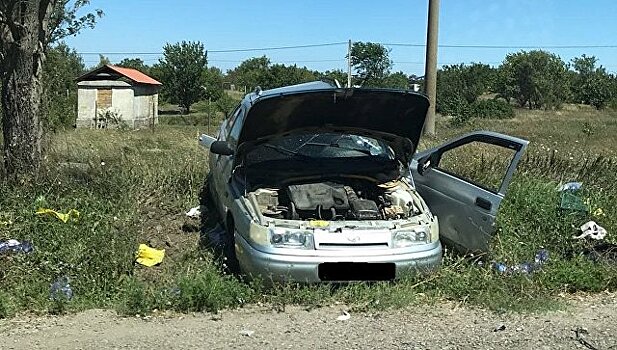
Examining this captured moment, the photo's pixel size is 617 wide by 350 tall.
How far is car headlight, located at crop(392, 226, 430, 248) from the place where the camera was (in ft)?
19.2

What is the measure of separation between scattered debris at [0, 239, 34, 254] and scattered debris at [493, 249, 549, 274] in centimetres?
440

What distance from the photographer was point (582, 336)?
492 cm

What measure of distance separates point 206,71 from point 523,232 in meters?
51.2

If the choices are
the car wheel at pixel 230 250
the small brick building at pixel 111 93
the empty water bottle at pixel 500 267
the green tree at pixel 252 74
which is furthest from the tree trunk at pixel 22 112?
the green tree at pixel 252 74

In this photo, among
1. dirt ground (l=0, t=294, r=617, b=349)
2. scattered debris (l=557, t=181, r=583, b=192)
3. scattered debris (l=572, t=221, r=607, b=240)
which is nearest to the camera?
dirt ground (l=0, t=294, r=617, b=349)

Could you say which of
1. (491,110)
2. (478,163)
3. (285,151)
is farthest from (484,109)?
(285,151)

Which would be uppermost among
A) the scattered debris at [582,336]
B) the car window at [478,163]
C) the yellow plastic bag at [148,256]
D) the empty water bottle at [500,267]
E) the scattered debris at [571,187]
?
the car window at [478,163]

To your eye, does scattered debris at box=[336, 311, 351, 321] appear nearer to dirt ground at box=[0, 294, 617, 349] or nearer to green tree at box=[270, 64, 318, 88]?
dirt ground at box=[0, 294, 617, 349]

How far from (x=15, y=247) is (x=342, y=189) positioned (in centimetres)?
315

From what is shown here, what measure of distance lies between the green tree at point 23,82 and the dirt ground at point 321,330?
3.99m

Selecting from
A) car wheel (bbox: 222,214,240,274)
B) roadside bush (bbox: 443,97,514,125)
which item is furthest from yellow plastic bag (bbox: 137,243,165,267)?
roadside bush (bbox: 443,97,514,125)

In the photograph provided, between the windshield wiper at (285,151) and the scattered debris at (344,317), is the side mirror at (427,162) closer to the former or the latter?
the windshield wiper at (285,151)

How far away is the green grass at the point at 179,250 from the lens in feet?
18.3

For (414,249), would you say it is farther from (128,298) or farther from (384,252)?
(128,298)
